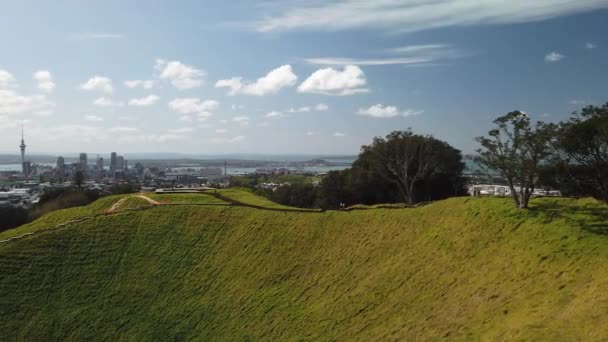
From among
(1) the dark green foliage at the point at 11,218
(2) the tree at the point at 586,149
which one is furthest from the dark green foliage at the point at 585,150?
(1) the dark green foliage at the point at 11,218

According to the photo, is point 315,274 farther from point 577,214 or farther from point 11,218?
point 11,218

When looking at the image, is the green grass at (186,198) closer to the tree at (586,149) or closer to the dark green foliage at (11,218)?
the tree at (586,149)

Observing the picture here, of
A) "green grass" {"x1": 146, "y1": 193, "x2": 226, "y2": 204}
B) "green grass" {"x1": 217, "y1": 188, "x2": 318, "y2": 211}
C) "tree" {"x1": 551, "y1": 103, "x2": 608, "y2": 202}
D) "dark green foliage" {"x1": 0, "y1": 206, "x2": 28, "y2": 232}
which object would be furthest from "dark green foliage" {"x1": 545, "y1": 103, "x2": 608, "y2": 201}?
"dark green foliage" {"x1": 0, "y1": 206, "x2": 28, "y2": 232}

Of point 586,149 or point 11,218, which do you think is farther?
point 11,218

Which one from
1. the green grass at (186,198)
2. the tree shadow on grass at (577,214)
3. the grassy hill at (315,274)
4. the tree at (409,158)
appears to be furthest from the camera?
the tree at (409,158)

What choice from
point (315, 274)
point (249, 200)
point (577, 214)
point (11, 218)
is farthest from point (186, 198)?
point (11, 218)

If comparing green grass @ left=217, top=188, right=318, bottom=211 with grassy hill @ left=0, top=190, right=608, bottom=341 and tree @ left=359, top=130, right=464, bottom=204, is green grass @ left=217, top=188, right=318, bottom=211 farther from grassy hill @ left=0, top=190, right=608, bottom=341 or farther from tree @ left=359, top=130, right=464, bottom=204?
tree @ left=359, top=130, right=464, bottom=204
